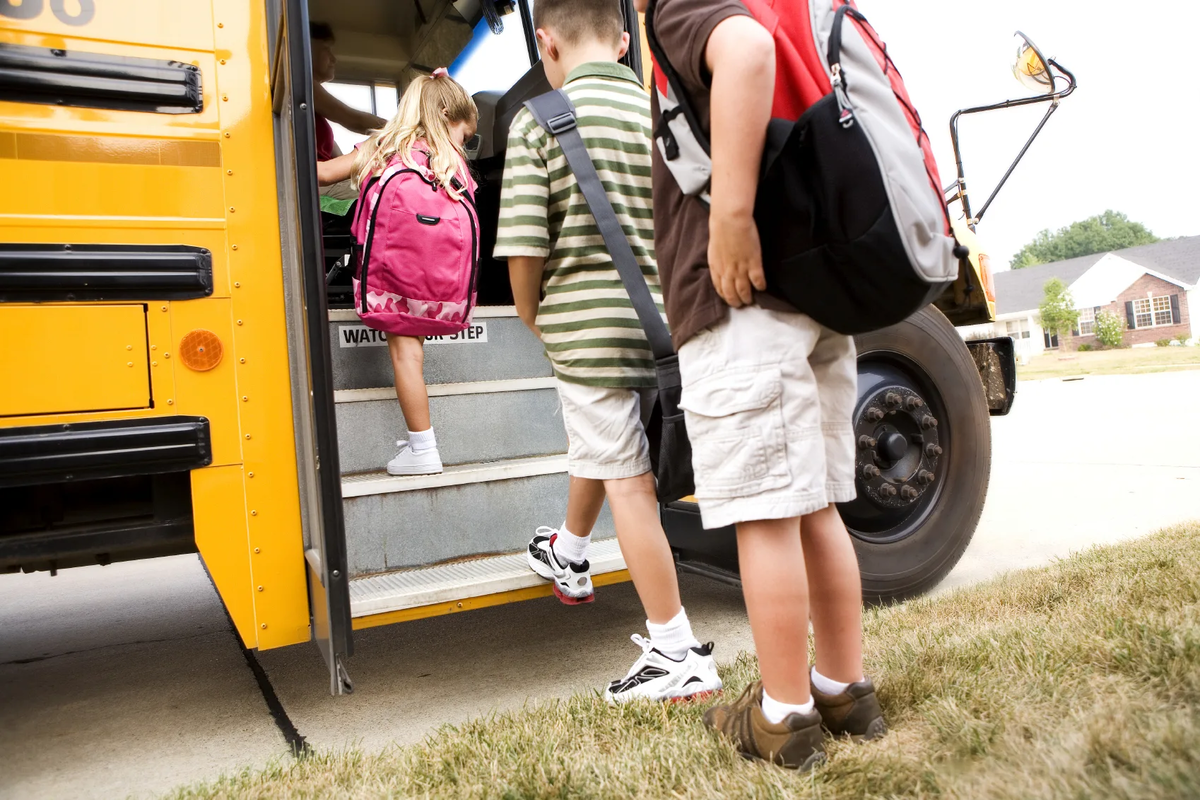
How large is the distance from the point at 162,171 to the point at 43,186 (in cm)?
23

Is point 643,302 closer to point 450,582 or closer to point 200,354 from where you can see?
point 450,582

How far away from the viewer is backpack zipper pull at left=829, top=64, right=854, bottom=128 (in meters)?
1.24

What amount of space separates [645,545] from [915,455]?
1.35m

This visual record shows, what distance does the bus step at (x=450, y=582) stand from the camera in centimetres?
207

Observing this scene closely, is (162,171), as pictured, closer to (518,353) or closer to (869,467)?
(518,353)

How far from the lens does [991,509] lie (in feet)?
14.2

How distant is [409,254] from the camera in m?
2.50

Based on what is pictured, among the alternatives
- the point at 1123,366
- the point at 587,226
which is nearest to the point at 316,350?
the point at 587,226

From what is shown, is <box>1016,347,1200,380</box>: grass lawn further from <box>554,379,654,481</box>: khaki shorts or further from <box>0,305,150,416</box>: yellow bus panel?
<box>0,305,150,416</box>: yellow bus panel

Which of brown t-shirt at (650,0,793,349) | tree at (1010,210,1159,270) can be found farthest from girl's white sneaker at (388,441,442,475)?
tree at (1010,210,1159,270)

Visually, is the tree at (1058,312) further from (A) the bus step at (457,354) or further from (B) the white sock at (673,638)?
(B) the white sock at (673,638)

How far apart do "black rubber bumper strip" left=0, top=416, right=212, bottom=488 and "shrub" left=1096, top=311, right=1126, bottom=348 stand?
4826 cm

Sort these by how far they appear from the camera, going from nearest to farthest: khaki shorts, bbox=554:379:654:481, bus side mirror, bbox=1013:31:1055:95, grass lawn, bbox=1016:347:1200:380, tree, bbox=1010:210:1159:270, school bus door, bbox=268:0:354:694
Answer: school bus door, bbox=268:0:354:694 → khaki shorts, bbox=554:379:654:481 → bus side mirror, bbox=1013:31:1055:95 → grass lawn, bbox=1016:347:1200:380 → tree, bbox=1010:210:1159:270

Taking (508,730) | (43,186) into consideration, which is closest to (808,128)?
(508,730)
